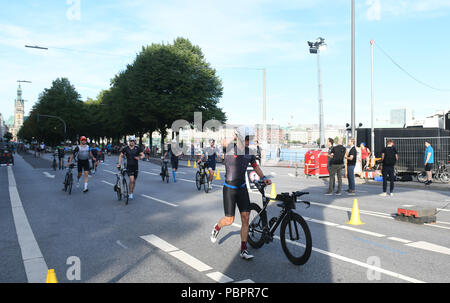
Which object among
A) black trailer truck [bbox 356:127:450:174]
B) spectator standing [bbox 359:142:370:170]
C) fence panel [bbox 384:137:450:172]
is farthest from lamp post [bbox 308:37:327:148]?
fence panel [bbox 384:137:450:172]

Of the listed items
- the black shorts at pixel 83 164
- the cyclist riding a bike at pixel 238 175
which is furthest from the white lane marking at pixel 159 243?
the black shorts at pixel 83 164

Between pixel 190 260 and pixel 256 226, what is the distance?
1109mm

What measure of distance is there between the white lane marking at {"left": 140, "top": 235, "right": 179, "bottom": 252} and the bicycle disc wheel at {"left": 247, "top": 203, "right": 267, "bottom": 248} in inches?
44.9

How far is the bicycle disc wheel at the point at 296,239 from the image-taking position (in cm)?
446

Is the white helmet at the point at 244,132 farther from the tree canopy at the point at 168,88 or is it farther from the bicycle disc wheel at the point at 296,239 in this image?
the tree canopy at the point at 168,88

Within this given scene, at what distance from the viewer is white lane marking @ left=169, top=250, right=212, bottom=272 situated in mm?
4500

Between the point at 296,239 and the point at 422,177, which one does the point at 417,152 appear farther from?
the point at 296,239

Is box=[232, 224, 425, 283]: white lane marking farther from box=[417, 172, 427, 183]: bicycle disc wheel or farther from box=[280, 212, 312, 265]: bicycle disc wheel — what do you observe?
box=[417, 172, 427, 183]: bicycle disc wheel

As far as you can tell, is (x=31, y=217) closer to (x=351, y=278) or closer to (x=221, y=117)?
(x=351, y=278)

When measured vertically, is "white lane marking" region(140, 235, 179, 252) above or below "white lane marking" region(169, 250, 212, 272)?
below

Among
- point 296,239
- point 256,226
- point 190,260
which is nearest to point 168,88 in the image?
point 256,226

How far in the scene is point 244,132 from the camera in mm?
4957

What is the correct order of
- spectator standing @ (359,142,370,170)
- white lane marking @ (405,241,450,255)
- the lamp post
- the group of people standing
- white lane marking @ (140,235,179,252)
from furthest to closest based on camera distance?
the lamp post, spectator standing @ (359,142,370,170), the group of people standing, white lane marking @ (140,235,179,252), white lane marking @ (405,241,450,255)
